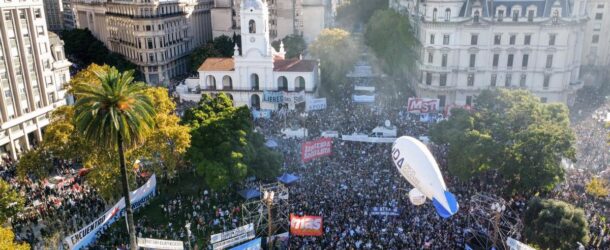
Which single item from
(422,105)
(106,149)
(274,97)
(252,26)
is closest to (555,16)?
(422,105)

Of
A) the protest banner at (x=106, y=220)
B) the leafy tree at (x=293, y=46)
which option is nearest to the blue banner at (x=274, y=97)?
the leafy tree at (x=293, y=46)

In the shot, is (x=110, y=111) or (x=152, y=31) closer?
(x=110, y=111)

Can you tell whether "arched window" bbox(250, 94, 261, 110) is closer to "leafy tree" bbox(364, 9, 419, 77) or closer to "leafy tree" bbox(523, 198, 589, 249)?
"leafy tree" bbox(364, 9, 419, 77)

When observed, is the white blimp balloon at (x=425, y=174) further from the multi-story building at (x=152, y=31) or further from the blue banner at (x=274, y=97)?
the multi-story building at (x=152, y=31)

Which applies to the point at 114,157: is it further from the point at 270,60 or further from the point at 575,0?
the point at 575,0

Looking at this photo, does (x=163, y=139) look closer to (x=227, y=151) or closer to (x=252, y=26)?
(x=227, y=151)

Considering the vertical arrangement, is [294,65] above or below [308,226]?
above

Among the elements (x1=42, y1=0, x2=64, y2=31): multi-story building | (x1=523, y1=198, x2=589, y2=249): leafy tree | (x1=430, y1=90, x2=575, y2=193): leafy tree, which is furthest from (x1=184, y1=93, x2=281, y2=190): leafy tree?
(x1=42, y1=0, x2=64, y2=31): multi-story building

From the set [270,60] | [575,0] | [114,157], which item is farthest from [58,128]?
[575,0]
